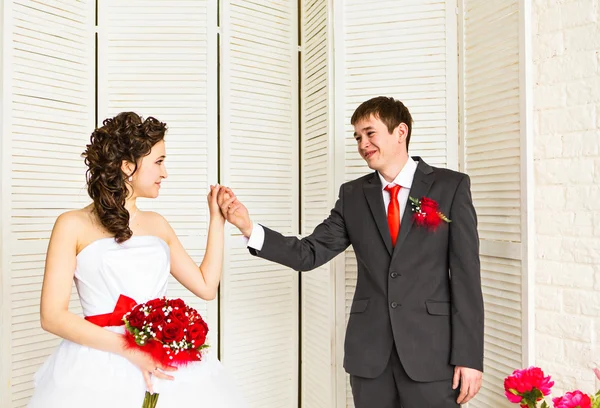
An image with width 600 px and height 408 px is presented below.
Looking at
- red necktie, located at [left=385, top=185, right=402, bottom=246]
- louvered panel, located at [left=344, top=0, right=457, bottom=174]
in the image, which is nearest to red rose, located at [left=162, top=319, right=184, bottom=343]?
red necktie, located at [left=385, top=185, right=402, bottom=246]

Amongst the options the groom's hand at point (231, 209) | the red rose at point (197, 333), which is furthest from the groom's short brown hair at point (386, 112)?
the red rose at point (197, 333)

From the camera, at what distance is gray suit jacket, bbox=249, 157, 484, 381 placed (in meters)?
1.88

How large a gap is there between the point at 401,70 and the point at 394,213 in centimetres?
109

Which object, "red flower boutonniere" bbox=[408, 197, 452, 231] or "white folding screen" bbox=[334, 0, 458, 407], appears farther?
"white folding screen" bbox=[334, 0, 458, 407]

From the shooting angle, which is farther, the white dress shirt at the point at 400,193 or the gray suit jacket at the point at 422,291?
the white dress shirt at the point at 400,193

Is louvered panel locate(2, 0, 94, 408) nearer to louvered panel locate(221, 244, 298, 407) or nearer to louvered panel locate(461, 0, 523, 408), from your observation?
louvered panel locate(221, 244, 298, 407)

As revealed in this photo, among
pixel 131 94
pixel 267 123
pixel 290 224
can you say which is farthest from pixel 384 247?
pixel 131 94

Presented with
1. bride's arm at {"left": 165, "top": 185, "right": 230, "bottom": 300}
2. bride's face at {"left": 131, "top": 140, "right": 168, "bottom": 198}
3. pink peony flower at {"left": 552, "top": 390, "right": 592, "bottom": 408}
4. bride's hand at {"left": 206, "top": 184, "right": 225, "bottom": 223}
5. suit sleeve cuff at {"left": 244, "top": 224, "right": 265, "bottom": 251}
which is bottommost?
pink peony flower at {"left": 552, "top": 390, "right": 592, "bottom": 408}

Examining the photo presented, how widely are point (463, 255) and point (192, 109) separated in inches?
76.2

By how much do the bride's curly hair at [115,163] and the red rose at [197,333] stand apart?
449mm

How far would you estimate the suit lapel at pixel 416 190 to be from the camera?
6.46 ft

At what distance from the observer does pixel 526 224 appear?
2164 millimetres

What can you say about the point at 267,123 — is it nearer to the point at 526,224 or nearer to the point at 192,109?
the point at 192,109

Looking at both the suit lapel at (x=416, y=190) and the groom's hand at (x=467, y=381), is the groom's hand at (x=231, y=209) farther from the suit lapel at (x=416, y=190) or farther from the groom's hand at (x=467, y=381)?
the groom's hand at (x=467, y=381)
